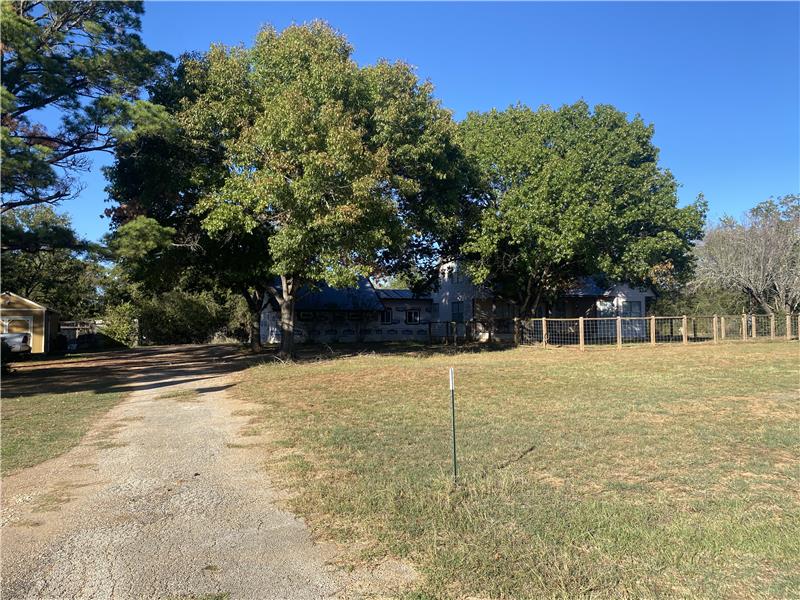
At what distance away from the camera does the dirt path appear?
379 centimetres

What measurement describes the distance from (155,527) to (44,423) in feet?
Answer: 21.6

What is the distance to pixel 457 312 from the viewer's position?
4166 cm

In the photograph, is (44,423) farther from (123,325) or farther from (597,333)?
(123,325)

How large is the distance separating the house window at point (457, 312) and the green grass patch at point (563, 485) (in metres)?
28.3

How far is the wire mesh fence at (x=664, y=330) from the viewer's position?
26.6 m

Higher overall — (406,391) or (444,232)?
(444,232)

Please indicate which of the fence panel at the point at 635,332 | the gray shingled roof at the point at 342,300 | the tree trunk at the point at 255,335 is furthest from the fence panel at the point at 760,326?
the tree trunk at the point at 255,335

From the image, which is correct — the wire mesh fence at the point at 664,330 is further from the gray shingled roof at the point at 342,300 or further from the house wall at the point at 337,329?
the house wall at the point at 337,329

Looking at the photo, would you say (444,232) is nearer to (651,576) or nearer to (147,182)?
(147,182)

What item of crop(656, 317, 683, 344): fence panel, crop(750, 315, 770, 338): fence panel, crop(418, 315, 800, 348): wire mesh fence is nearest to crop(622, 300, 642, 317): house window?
crop(418, 315, 800, 348): wire mesh fence

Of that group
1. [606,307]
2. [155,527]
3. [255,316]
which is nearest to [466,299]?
[606,307]

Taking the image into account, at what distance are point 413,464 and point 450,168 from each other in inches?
653

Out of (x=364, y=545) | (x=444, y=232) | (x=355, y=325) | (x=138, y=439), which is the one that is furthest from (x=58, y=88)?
(x=355, y=325)

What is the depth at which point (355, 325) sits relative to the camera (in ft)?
137
